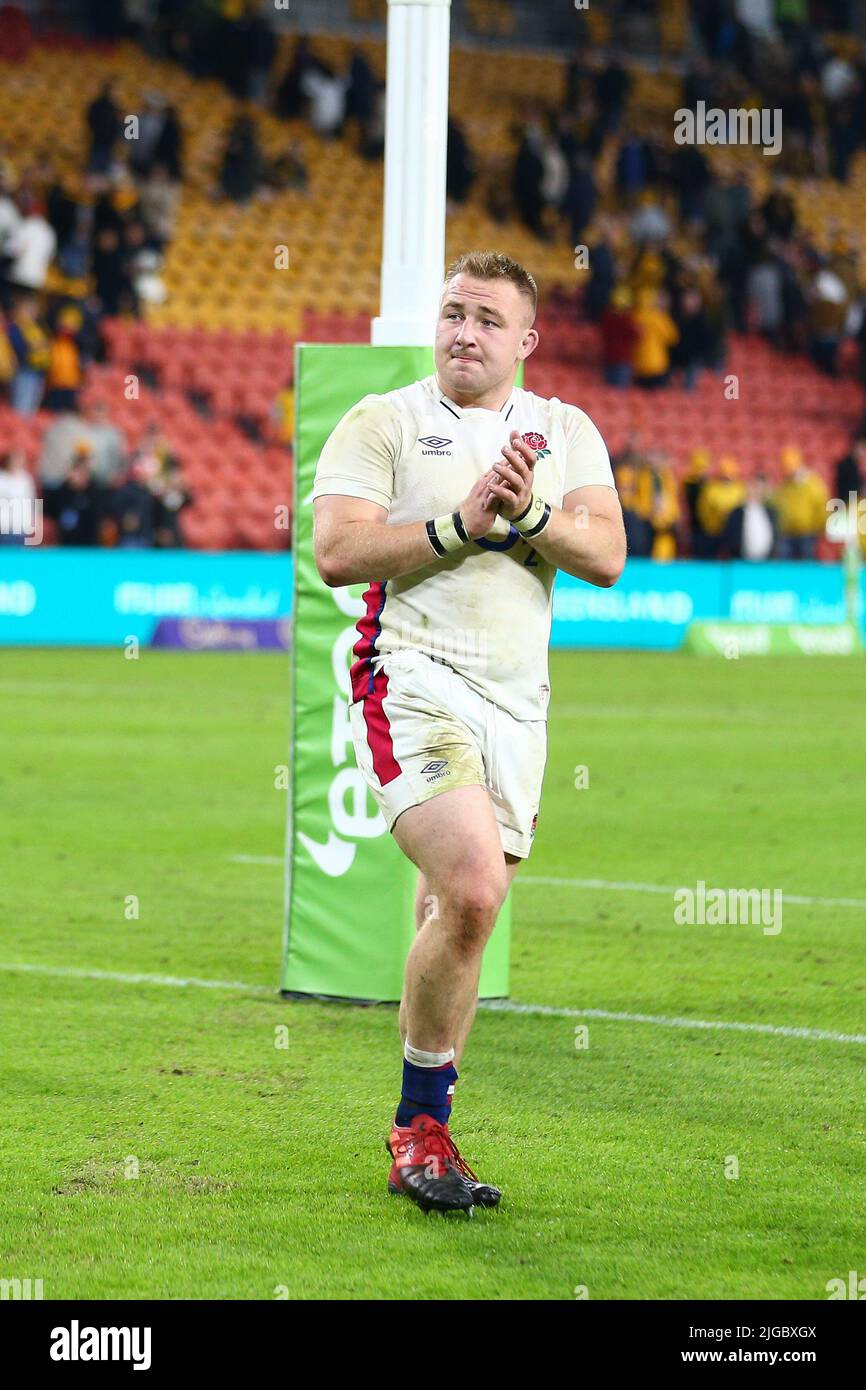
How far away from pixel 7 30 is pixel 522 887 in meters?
24.8

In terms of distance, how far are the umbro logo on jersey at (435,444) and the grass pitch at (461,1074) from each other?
5.83 ft

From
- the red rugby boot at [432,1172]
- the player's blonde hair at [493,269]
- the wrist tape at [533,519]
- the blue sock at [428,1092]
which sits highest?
the player's blonde hair at [493,269]

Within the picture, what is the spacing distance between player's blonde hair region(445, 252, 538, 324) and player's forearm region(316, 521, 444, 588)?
622 mm

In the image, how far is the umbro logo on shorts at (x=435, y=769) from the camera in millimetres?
4992

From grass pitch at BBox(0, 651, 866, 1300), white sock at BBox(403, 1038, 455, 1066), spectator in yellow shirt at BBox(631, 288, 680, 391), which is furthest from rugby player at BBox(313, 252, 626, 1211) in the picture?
spectator in yellow shirt at BBox(631, 288, 680, 391)

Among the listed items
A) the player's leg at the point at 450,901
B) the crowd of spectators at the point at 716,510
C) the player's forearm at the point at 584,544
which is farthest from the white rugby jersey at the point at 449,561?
the crowd of spectators at the point at 716,510

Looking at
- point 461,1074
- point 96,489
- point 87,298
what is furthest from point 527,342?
point 87,298

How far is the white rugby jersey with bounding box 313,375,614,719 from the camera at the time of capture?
511cm

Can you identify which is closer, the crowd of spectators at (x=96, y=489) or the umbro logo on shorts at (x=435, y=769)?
the umbro logo on shorts at (x=435, y=769)

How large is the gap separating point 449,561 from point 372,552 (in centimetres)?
21

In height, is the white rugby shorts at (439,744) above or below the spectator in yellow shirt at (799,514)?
below

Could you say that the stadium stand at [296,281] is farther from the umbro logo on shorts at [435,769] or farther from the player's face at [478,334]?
the umbro logo on shorts at [435,769]
